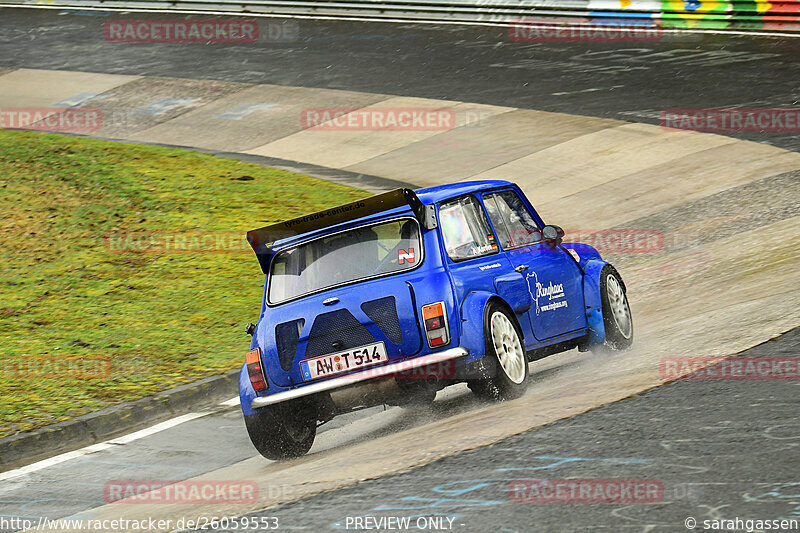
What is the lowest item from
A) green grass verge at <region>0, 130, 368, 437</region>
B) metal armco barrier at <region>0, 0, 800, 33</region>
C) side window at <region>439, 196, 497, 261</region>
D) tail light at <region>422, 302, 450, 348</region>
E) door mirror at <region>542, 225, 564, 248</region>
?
green grass verge at <region>0, 130, 368, 437</region>

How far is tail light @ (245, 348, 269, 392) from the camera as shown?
7996 millimetres

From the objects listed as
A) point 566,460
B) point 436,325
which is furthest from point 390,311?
point 566,460

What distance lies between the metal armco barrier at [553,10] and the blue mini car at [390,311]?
17.7m

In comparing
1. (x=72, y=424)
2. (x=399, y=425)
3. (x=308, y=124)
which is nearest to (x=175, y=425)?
(x=72, y=424)

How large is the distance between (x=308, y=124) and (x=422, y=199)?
13.7 meters

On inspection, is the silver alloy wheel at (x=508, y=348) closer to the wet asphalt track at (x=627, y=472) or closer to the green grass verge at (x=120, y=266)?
the wet asphalt track at (x=627, y=472)

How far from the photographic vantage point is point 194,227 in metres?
15.7

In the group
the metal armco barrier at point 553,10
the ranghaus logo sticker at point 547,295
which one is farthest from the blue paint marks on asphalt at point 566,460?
the metal armco barrier at point 553,10

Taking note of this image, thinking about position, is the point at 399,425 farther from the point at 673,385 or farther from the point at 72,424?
the point at 72,424

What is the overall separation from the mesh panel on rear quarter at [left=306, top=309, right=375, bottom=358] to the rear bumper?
218 millimetres

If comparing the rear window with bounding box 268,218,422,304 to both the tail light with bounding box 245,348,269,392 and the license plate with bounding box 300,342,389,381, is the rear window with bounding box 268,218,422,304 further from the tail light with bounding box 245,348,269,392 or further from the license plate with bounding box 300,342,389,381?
the license plate with bounding box 300,342,389,381

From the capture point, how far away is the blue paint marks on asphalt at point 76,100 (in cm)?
2427

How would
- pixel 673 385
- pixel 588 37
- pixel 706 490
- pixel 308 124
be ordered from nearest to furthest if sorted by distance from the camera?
1. pixel 706 490
2. pixel 673 385
3. pixel 308 124
4. pixel 588 37

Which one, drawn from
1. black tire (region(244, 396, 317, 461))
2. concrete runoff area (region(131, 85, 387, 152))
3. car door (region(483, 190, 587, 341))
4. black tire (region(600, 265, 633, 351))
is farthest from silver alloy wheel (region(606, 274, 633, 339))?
concrete runoff area (region(131, 85, 387, 152))
